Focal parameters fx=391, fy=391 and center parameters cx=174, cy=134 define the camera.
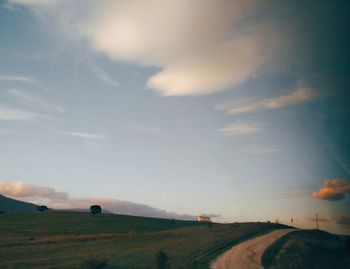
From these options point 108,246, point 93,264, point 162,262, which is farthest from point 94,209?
point 162,262

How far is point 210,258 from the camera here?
49.0 m

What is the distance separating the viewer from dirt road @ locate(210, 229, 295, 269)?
4469 cm

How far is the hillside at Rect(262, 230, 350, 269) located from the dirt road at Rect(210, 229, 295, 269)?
1.09 meters

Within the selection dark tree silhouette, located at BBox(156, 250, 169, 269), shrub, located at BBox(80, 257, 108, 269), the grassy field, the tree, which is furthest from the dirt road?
the tree

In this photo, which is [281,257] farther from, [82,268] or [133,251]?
[82,268]

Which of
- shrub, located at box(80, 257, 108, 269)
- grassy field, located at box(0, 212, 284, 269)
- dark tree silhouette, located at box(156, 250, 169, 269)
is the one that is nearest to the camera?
dark tree silhouette, located at box(156, 250, 169, 269)

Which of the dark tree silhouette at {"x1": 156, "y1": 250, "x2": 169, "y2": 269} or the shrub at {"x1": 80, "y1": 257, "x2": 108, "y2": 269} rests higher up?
the dark tree silhouette at {"x1": 156, "y1": 250, "x2": 169, "y2": 269}

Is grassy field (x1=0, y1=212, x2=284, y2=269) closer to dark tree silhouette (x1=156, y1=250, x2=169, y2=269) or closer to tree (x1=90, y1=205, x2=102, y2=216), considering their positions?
dark tree silhouette (x1=156, y1=250, x2=169, y2=269)

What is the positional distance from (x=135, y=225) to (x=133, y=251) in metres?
43.2

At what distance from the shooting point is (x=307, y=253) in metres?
51.8

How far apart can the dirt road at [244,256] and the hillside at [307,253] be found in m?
1.09

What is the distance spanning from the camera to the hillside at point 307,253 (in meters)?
46.5

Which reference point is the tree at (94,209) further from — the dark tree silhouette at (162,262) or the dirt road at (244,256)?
the dark tree silhouette at (162,262)

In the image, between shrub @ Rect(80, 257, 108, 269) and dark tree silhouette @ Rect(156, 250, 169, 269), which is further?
shrub @ Rect(80, 257, 108, 269)
